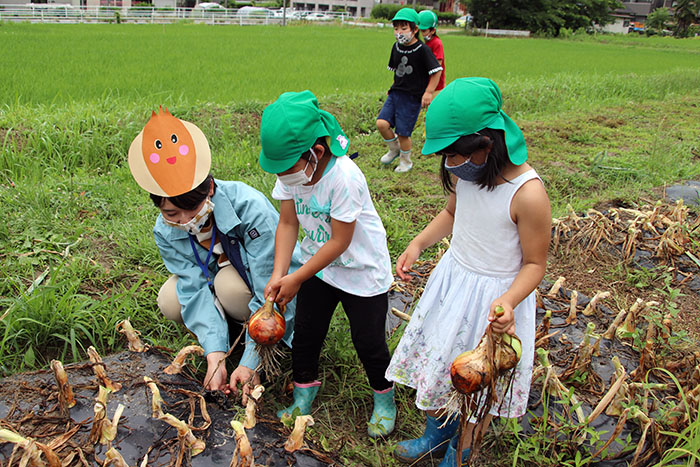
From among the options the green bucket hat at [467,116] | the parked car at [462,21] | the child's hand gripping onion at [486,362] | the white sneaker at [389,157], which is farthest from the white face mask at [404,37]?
the parked car at [462,21]

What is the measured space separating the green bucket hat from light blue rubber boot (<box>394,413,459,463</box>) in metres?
0.95

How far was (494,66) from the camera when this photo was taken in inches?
500

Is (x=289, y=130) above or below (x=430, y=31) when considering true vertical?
below

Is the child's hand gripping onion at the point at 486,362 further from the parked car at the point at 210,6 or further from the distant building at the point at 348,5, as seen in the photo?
the distant building at the point at 348,5

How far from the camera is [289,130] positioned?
155 centimetres

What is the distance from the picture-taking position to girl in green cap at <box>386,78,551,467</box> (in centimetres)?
138

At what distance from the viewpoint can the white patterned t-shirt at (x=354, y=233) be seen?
1716 mm

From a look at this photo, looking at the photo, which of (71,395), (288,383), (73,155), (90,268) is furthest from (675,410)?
(73,155)

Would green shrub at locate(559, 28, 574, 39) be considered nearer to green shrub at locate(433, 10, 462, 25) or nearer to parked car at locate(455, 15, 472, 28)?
parked car at locate(455, 15, 472, 28)

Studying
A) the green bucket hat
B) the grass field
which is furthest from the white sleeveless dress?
the grass field

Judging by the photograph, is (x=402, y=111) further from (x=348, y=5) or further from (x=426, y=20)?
(x=348, y=5)

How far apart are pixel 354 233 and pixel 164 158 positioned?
0.68 metres

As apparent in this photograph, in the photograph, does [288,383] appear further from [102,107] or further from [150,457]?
[102,107]

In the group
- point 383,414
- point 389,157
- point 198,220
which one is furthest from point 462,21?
point 383,414
